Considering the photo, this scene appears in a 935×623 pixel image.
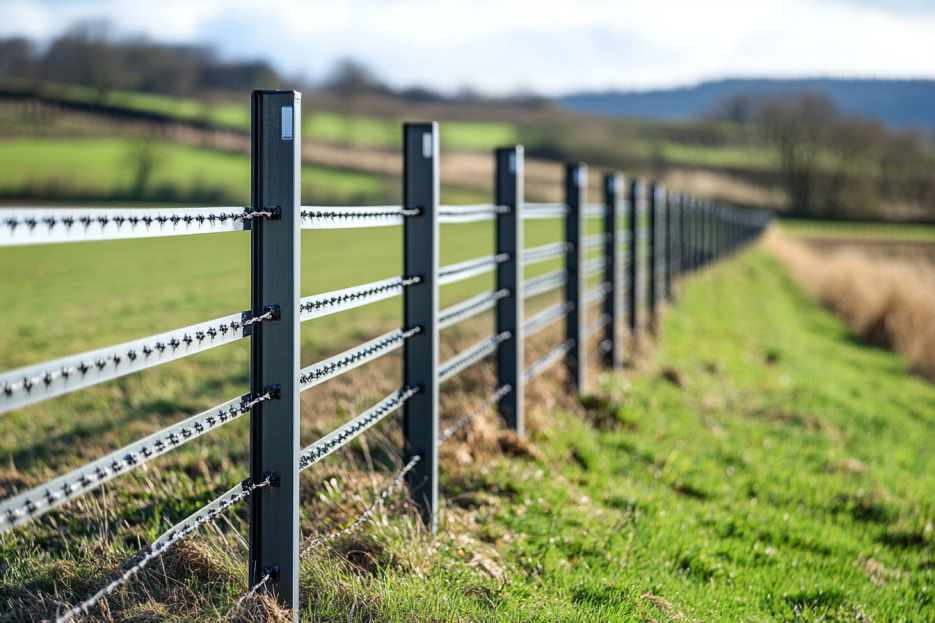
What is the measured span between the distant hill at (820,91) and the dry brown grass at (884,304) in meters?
42.2

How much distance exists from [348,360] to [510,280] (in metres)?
2.18

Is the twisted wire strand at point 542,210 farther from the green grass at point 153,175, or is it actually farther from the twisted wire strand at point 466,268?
the green grass at point 153,175

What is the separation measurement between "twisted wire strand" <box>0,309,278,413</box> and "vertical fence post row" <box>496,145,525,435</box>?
280cm

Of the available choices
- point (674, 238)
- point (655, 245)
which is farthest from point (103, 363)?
point (674, 238)

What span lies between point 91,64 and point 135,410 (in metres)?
43.5

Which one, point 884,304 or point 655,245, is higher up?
point 655,245

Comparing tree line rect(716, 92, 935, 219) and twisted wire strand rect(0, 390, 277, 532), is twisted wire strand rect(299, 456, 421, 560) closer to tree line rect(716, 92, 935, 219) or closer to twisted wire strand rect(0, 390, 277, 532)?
twisted wire strand rect(0, 390, 277, 532)

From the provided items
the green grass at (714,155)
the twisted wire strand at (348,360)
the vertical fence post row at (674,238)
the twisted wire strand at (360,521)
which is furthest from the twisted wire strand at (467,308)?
the green grass at (714,155)

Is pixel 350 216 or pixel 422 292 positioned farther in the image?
pixel 422 292

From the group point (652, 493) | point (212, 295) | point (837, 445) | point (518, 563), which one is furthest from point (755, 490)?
point (212, 295)

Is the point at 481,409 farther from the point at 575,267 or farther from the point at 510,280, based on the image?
the point at 575,267

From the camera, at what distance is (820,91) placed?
214 feet

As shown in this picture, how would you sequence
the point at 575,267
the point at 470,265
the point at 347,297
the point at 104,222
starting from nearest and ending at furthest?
the point at 104,222 < the point at 347,297 < the point at 470,265 < the point at 575,267

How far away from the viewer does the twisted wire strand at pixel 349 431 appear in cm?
263
